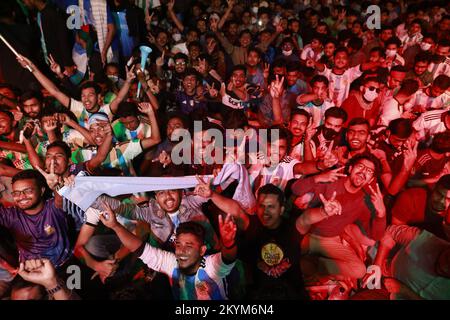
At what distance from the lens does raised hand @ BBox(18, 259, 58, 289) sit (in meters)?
2.61

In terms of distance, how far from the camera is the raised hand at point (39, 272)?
8.56ft

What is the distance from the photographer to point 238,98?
4.17 meters

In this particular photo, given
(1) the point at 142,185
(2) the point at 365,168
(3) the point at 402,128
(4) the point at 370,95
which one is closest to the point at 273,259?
(2) the point at 365,168

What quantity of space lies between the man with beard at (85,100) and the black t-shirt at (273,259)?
1.84m

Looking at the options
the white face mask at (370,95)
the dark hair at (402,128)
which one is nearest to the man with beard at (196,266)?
the dark hair at (402,128)

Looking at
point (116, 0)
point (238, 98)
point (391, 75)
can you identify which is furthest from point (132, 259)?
point (116, 0)

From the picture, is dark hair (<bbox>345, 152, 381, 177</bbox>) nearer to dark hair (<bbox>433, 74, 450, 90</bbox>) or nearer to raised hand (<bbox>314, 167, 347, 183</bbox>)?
raised hand (<bbox>314, 167, 347, 183</bbox>)

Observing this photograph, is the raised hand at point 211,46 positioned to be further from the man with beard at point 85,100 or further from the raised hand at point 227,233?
the raised hand at point 227,233

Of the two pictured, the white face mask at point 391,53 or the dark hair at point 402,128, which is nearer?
the dark hair at point 402,128

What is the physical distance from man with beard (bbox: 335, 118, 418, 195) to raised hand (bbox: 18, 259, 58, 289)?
7.87ft

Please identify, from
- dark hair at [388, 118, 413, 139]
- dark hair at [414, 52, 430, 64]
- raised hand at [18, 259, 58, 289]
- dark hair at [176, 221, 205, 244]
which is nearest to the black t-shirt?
dark hair at [176, 221, 205, 244]

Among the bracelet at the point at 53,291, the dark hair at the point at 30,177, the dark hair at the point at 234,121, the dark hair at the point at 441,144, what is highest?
the dark hair at the point at 234,121
